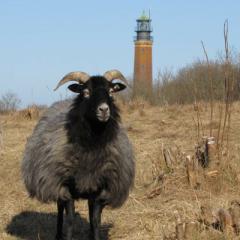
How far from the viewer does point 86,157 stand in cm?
762

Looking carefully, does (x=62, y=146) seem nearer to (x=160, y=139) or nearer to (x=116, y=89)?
(x=116, y=89)

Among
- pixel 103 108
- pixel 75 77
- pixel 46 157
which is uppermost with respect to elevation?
pixel 75 77

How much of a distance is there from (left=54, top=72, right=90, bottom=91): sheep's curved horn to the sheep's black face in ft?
0.25

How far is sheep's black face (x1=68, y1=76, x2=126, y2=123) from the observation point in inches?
284

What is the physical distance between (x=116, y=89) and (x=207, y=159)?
8.63ft

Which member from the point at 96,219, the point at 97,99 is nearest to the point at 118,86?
the point at 97,99

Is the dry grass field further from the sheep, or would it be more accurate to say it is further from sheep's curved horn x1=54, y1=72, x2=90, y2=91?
sheep's curved horn x1=54, y1=72, x2=90, y2=91

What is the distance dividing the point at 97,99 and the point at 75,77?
692 millimetres

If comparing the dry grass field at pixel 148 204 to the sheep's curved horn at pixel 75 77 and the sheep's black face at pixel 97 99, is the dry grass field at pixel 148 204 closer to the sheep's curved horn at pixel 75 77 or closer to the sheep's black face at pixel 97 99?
the sheep's black face at pixel 97 99

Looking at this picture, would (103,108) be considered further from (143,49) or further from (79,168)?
(143,49)

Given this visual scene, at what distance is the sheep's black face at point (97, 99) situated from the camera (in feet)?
23.7

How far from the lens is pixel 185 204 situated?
8.78 m

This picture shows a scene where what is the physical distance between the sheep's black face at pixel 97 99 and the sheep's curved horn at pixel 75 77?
0.08 metres

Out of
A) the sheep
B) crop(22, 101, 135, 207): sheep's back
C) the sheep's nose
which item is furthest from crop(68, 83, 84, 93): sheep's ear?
the sheep's nose
